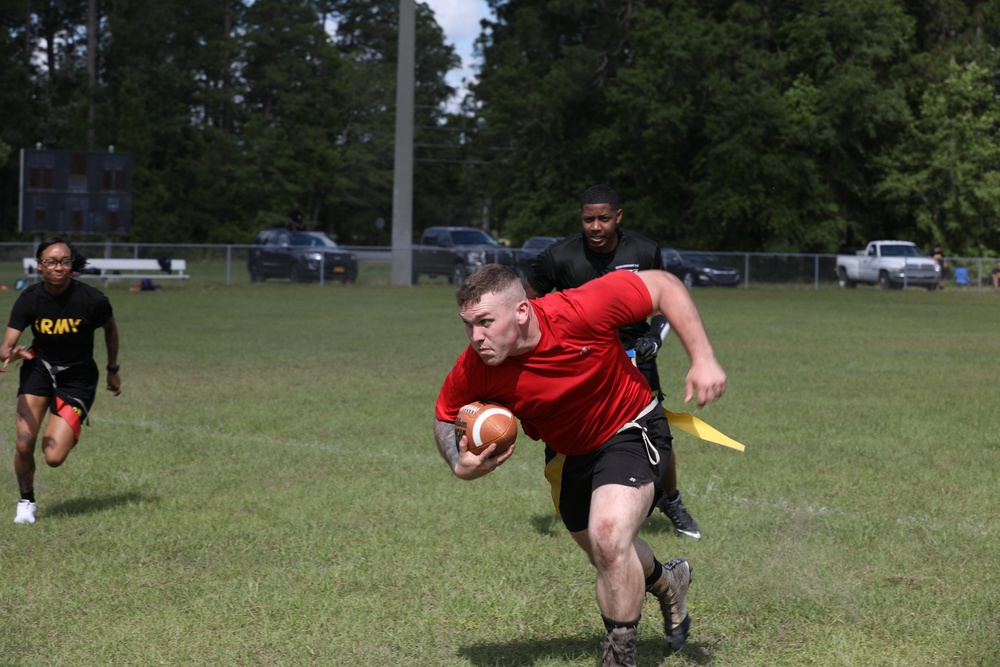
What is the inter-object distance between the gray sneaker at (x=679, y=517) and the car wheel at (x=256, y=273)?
116ft

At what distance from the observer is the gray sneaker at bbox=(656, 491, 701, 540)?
7.73m

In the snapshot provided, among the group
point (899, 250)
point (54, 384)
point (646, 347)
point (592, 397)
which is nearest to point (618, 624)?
point (592, 397)

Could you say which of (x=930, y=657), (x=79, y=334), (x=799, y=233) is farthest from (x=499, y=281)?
(x=799, y=233)

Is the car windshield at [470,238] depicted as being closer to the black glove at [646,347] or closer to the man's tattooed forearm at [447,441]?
the black glove at [646,347]

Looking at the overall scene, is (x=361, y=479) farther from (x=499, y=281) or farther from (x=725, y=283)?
(x=725, y=283)

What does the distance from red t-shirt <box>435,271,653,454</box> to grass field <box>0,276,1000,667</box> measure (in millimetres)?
1127

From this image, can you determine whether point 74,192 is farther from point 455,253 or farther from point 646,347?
point 646,347

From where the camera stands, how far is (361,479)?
9.77 m

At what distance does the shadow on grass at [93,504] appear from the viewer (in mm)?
8727

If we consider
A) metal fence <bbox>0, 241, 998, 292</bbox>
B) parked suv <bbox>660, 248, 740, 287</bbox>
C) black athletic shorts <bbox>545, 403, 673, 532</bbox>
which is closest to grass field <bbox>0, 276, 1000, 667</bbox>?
black athletic shorts <bbox>545, 403, 673, 532</bbox>

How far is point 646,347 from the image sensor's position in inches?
291

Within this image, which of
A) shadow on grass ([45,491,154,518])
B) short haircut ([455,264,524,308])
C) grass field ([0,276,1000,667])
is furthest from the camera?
shadow on grass ([45,491,154,518])

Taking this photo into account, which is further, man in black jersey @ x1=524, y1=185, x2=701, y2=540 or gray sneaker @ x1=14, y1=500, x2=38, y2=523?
gray sneaker @ x1=14, y1=500, x2=38, y2=523

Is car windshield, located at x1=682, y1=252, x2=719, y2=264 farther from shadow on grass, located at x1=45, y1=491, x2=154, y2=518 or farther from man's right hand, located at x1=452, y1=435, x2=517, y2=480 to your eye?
man's right hand, located at x1=452, y1=435, x2=517, y2=480
